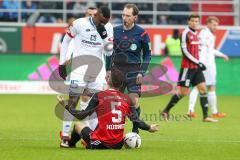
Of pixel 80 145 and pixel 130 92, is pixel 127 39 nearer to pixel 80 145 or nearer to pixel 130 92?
pixel 130 92

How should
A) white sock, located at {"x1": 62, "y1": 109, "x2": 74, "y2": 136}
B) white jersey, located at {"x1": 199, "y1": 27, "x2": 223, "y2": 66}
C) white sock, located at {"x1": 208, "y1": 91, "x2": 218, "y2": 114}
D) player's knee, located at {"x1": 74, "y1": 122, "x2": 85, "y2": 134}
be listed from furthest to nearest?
white jersey, located at {"x1": 199, "y1": 27, "x2": 223, "y2": 66}, white sock, located at {"x1": 208, "y1": 91, "x2": 218, "y2": 114}, white sock, located at {"x1": 62, "y1": 109, "x2": 74, "y2": 136}, player's knee, located at {"x1": 74, "y1": 122, "x2": 85, "y2": 134}

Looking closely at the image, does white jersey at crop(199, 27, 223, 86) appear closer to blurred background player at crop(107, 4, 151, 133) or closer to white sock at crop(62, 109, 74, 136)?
blurred background player at crop(107, 4, 151, 133)

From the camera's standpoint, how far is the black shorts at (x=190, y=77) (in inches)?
715

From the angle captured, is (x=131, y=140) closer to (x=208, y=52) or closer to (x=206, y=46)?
(x=206, y=46)

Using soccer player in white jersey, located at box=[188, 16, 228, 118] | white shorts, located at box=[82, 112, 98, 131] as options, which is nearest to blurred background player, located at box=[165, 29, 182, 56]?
soccer player in white jersey, located at box=[188, 16, 228, 118]

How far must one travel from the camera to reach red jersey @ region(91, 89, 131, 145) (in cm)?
1157

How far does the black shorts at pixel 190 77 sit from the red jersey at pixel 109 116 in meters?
6.62

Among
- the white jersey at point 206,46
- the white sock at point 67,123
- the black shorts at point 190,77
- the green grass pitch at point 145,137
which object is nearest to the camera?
the green grass pitch at point 145,137

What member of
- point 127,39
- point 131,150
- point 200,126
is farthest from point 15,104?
point 131,150

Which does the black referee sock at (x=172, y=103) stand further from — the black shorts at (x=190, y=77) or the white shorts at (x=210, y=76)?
the white shorts at (x=210, y=76)

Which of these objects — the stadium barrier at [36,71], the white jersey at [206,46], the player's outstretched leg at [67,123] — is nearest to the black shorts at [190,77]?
the white jersey at [206,46]

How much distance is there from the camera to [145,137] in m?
14.3

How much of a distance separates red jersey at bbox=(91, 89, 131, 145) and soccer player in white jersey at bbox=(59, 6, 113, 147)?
0.93 meters

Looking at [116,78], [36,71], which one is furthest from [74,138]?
[36,71]
